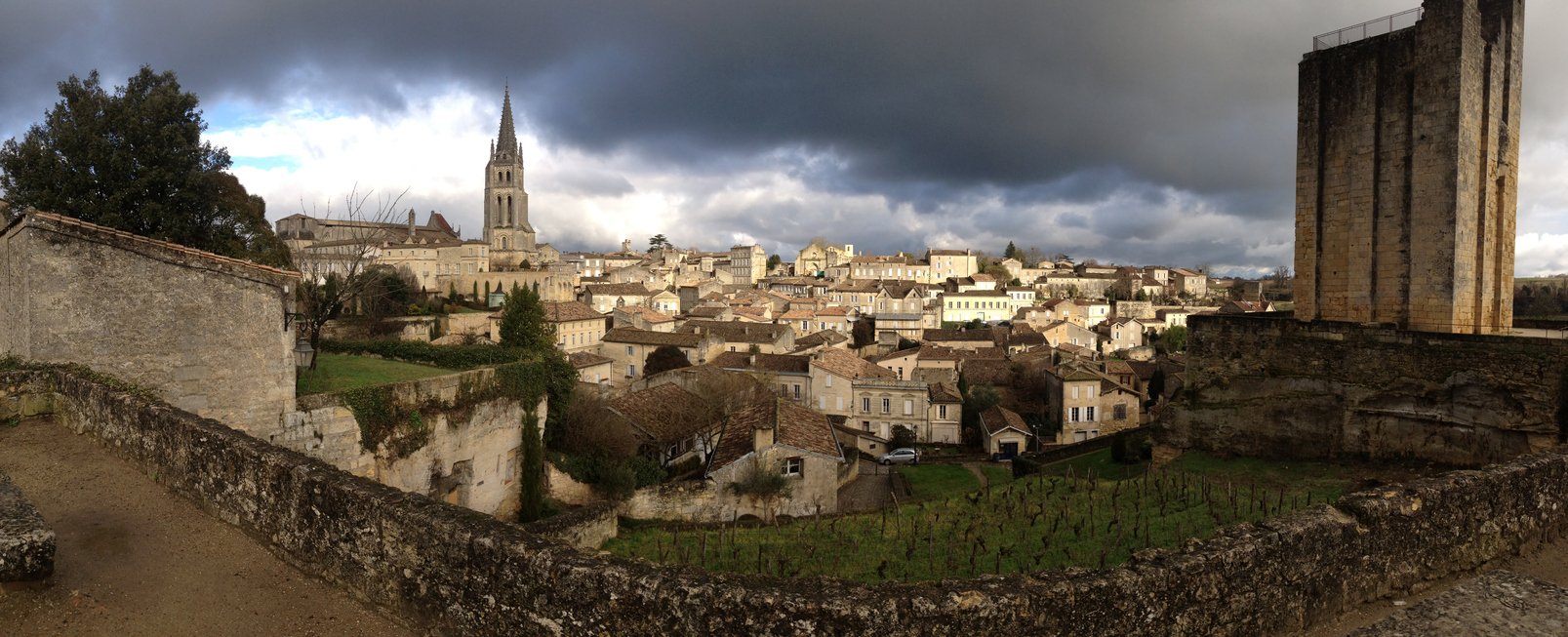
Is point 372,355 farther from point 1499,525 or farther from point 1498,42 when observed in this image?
point 1498,42

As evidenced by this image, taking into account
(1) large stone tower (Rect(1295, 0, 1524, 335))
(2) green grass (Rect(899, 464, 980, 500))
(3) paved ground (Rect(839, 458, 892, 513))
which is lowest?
(2) green grass (Rect(899, 464, 980, 500))

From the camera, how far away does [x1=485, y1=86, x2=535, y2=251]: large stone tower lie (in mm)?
114188

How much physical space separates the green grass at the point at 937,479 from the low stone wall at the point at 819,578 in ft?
66.0

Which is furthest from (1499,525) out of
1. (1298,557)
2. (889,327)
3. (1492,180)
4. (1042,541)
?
(889,327)

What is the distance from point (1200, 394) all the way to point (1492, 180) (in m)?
6.37

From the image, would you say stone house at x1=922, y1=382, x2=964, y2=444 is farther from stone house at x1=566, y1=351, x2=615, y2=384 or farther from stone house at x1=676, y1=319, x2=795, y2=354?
stone house at x1=566, y1=351, x2=615, y2=384

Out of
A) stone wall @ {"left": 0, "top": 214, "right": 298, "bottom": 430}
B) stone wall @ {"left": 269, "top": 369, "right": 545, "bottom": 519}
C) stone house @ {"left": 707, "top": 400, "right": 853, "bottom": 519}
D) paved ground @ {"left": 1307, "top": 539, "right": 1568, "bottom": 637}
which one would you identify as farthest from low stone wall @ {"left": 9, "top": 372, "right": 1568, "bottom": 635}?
stone house @ {"left": 707, "top": 400, "right": 853, "bottom": 519}

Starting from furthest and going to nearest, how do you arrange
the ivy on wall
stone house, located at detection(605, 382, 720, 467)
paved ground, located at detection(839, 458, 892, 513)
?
stone house, located at detection(605, 382, 720, 467), paved ground, located at detection(839, 458, 892, 513), the ivy on wall

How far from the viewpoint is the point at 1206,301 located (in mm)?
105250

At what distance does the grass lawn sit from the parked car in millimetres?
23080

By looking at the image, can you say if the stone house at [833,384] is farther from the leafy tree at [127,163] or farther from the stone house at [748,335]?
the leafy tree at [127,163]

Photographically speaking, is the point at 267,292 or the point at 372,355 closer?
the point at 267,292

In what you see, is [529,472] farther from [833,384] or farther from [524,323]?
[833,384]

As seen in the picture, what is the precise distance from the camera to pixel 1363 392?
1303cm
